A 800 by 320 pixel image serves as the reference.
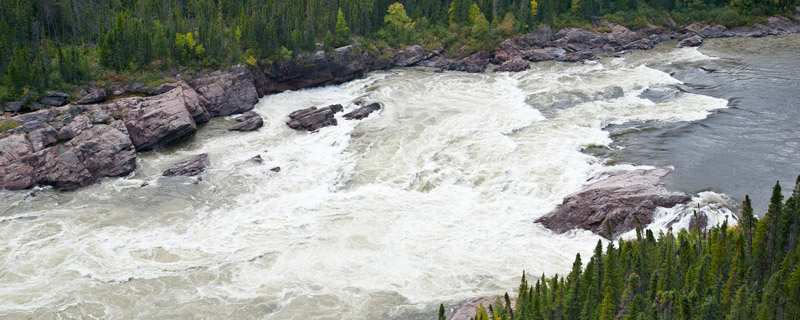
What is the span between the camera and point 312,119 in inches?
1955

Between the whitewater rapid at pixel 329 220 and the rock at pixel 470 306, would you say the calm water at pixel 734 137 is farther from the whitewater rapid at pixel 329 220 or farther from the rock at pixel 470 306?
the rock at pixel 470 306

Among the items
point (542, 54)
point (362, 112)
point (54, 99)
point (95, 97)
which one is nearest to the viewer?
point (54, 99)

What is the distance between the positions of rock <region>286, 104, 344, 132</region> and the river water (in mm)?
1075

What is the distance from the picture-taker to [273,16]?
234ft

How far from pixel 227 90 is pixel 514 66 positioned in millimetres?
31188

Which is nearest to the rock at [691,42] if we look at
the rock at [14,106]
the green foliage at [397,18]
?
the green foliage at [397,18]

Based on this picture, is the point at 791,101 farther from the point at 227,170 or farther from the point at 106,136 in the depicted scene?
the point at 106,136

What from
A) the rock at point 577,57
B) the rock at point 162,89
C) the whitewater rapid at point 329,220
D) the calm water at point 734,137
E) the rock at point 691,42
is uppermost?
the rock at point 162,89

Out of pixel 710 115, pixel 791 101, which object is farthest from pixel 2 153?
pixel 791 101

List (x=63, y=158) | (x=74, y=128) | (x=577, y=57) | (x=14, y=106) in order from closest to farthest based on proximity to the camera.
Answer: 1. (x=63, y=158)
2. (x=74, y=128)
3. (x=14, y=106)
4. (x=577, y=57)

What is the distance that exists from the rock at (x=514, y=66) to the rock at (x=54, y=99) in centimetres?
4255

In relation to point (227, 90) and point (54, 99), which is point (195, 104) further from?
point (54, 99)

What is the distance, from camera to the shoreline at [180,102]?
39.6 meters

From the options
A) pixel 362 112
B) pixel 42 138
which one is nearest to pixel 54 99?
pixel 42 138
